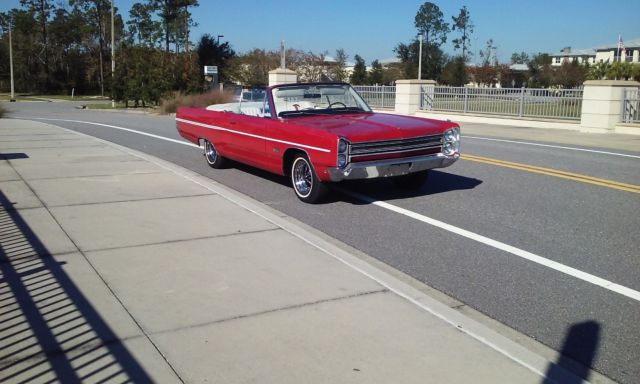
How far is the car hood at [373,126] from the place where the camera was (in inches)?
302

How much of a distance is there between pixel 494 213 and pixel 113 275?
4.60 meters

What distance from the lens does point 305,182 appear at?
27.7 ft

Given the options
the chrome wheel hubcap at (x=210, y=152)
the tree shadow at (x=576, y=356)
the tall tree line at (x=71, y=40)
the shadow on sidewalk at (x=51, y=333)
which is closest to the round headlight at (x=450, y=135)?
the tree shadow at (x=576, y=356)

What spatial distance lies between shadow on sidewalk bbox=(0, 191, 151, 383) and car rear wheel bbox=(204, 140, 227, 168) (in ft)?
18.1

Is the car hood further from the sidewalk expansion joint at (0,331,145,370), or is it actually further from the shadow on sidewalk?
the sidewalk expansion joint at (0,331,145,370)

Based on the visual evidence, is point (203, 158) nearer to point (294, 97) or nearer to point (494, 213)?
point (294, 97)

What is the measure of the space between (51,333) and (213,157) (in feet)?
23.9

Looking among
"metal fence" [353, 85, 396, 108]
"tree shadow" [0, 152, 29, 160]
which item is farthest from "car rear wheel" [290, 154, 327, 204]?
"metal fence" [353, 85, 396, 108]

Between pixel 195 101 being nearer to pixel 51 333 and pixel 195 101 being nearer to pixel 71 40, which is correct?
pixel 51 333

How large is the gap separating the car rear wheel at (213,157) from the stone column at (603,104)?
12619 mm

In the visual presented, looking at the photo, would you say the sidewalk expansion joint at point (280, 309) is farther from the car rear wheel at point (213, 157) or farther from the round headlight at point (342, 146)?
the car rear wheel at point (213, 157)

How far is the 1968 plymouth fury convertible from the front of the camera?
7.65 meters

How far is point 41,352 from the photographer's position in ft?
12.6

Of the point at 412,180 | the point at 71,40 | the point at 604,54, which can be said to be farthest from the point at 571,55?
the point at 412,180
